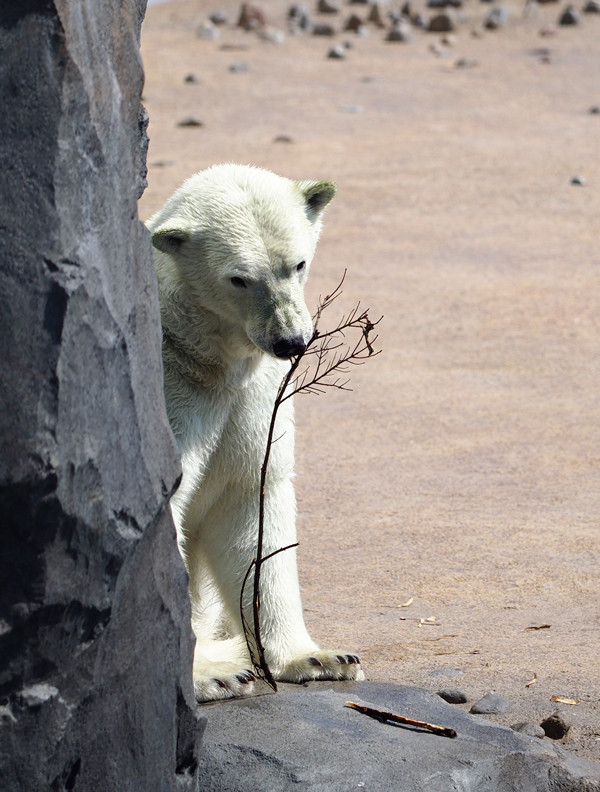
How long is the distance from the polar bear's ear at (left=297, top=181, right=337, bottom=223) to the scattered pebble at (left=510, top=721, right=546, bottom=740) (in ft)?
5.21

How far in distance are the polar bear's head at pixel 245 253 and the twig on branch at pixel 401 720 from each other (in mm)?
946

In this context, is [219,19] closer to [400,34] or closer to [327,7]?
[327,7]

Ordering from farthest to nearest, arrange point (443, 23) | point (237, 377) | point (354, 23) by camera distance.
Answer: point (354, 23) < point (443, 23) < point (237, 377)

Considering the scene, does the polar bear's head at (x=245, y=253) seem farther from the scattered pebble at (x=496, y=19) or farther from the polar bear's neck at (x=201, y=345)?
the scattered pebble at (x=496, y=19)

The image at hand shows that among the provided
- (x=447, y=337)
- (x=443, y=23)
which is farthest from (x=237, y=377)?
(x=443, y=23)

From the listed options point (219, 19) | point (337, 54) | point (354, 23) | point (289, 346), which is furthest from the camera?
point (219, 19)

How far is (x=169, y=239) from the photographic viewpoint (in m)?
3.74

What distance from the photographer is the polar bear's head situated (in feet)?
11.8

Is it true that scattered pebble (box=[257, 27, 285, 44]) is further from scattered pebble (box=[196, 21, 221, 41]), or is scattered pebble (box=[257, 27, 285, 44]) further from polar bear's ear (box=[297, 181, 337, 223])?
polar bear's ear (box=[297, 181, 337, 223])

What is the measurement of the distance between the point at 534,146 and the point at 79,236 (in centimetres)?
1242

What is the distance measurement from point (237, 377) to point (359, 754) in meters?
1.17

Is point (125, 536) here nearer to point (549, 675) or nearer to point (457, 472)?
point (549, 675)

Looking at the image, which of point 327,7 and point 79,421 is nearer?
point 79,421

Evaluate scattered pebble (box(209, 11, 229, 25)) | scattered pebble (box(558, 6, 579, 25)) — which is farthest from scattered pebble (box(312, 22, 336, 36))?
scattered pebble (box(558, 6, 579, 25))
